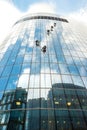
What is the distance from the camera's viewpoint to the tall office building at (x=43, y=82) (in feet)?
76.5

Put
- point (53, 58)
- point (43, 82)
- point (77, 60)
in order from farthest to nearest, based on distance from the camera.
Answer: point (77, 60) → point (53, 58) → point (43, 82)

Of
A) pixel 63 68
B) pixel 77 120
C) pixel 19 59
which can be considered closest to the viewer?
pixel 77 120

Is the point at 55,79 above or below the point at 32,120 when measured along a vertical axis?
above

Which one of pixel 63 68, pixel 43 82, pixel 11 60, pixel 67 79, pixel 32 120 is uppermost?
pixel 11 60

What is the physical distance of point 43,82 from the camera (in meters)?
28.7

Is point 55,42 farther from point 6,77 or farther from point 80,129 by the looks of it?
point 80,129

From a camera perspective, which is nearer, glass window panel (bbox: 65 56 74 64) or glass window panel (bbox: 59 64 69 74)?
glass window panel (bbox: 59 64 69 74)

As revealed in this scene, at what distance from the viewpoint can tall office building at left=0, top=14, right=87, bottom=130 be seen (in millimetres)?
23312

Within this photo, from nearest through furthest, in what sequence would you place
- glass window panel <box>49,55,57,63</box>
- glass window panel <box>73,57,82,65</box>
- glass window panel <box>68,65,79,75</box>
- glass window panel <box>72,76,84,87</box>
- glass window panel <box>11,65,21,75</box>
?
glass window panel <box>72,76,84,87</box> → glass window panel <box>11,65,21,75</box> → glass window panel <box>68,65,79,75</box> → glass window panel <box>49,55,57,63</box> → glass window panel <box>73,57,82,65</box>

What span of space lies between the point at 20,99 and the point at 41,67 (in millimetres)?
7838

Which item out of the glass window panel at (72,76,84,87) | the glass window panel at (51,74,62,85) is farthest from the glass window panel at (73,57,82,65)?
the glass window panel at (51,74,62,85)

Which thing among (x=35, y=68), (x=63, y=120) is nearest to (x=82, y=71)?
(x=35, y=68)

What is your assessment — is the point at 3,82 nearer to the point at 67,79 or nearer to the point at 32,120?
the point at 32,120

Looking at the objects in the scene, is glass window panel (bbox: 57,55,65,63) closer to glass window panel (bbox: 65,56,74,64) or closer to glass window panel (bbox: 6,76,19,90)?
glass window panel (bbox: 65,56,74,64)
